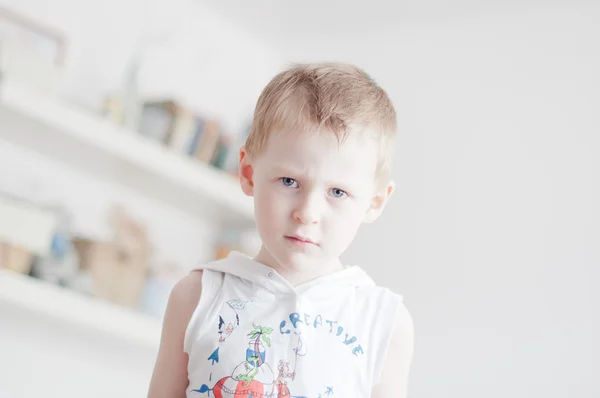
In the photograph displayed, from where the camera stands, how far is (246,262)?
43.3 inches

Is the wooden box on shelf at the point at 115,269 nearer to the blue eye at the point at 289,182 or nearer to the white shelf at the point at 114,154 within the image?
the white shelf at the point at 114,154

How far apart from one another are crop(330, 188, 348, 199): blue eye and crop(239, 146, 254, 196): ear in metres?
0.14

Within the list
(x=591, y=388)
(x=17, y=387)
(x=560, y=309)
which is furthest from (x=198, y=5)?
(x=591, y=388)

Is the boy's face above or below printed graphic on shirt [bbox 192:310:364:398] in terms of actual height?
above

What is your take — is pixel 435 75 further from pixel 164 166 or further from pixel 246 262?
pixel 246 262

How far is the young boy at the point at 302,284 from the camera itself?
→ 3.27ft

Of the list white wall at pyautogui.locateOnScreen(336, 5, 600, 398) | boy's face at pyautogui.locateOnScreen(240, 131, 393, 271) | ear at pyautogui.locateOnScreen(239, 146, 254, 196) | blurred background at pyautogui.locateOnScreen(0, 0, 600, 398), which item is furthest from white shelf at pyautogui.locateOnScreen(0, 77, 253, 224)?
boy's face at pyautogui.locateOnScreen(240, 131, 393, 271)

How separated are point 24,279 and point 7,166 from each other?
0.50m

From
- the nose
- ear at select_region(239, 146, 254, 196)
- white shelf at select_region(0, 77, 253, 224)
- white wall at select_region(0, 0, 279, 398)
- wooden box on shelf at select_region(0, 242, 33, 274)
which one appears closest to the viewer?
the nose

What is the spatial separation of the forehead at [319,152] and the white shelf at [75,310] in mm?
1619

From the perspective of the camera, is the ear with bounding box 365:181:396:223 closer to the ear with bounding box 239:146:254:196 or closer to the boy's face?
the boy's face

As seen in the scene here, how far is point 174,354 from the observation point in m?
1.06

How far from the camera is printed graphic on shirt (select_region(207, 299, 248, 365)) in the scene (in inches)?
39.9

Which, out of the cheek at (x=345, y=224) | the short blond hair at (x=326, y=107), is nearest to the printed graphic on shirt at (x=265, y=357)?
the cheek at (x=345, y=224)
